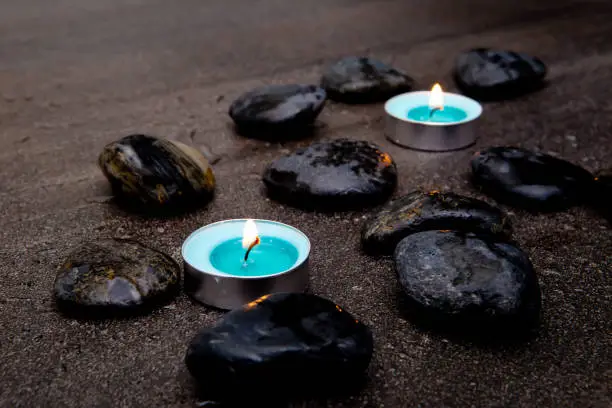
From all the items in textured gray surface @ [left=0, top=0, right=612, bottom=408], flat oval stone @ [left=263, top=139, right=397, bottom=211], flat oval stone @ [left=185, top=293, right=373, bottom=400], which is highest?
flat oval stone @ [left=185, top=293, right=373, bottom=400]

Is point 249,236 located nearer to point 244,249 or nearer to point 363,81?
point 244,249

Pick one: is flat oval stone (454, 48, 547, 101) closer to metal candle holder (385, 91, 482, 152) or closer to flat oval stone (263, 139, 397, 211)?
metal candle holder (385, 91, 482, 152)

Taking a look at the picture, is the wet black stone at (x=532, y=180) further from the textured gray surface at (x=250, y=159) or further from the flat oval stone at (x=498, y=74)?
the flat oval stone at (x=498, y=74)

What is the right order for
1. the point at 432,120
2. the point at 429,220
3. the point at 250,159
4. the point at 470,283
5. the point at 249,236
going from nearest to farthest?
the point at 470,283 → the point at 249,236 → the point at 429,220 → the point at 250,159 → the point at 432,120

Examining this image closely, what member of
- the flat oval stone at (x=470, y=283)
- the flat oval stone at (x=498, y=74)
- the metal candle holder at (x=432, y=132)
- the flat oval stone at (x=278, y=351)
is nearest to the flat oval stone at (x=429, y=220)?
the flat oval stone at (x=470, y=283)

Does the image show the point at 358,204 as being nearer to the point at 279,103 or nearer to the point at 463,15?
the point at 279,103

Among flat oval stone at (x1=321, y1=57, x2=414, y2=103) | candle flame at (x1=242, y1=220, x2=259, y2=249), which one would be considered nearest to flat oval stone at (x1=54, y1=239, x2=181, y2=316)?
candle flame at (x1=242, y1=220, x2=259, y2=249)

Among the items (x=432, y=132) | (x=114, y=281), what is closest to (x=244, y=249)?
(x=114, y=281)
